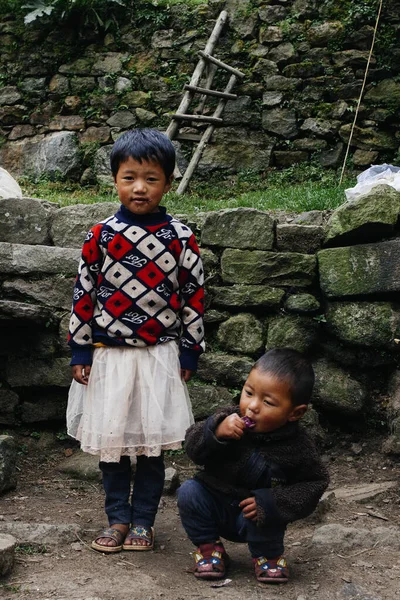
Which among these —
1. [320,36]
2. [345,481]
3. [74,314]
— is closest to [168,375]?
[74,314]

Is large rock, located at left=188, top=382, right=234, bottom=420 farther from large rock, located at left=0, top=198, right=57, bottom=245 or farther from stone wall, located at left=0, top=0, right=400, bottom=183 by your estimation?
stone wall, located at left=0, top=0, right=400, bottom=183

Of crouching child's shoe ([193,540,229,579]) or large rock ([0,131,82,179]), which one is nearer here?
crouching child's shoe ([193,540,229,579])

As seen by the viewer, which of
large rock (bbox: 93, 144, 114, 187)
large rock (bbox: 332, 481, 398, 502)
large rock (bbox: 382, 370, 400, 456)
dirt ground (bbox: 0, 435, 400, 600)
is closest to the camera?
dirt ground (bbox: 0, 435, 400, 600)

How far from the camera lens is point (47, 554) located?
2631mm

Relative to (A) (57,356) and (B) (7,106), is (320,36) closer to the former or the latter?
(B) (7,106)

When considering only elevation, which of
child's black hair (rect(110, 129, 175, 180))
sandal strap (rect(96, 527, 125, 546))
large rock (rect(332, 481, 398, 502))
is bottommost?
large rock (rect(332, 481, 398, 502))

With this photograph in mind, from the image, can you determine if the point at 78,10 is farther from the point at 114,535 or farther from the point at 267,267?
the point at 114,535

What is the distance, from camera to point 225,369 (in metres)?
3.98

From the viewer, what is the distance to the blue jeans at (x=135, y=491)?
276cm

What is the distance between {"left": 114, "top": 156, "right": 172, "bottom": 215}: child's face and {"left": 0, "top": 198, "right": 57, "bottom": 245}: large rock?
1651mm

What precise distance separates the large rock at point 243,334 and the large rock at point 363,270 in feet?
1.54

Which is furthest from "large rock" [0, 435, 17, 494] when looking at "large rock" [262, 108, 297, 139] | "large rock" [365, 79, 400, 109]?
"large rock" [365, 79, 400, 109]

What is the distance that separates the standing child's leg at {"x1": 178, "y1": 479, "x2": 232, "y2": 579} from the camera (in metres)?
2.48

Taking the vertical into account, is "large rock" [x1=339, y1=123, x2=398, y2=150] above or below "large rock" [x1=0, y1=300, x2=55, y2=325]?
above
